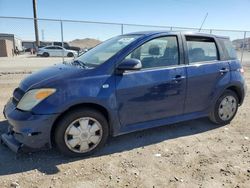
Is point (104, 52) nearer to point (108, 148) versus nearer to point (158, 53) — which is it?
point (158, 53)

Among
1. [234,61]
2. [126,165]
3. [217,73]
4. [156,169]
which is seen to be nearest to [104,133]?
[126,165]

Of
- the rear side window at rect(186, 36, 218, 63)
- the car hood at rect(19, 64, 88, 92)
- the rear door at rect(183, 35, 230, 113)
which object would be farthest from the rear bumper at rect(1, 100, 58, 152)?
the rear side window at rect(186, 36, 218, 63)

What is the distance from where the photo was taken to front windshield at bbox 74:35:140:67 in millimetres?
3971

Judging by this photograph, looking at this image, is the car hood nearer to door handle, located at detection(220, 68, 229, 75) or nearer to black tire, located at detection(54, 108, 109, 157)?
black tire, located at detection(54, 108, 109, 157)

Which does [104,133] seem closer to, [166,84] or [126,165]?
[126,165]

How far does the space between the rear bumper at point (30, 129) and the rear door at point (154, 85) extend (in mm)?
1043

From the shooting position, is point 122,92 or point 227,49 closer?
point 122,92

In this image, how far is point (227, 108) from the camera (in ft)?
16.5

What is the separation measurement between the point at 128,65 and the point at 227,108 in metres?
2.43

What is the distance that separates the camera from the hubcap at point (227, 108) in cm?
495

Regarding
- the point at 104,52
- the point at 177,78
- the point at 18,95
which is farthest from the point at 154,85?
the point at 18,95

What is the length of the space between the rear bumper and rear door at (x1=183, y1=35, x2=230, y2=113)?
232cm

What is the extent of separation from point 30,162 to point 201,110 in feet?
9.72

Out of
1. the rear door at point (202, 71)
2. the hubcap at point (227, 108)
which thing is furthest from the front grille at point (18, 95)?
the hubcap at point (227, 108)
